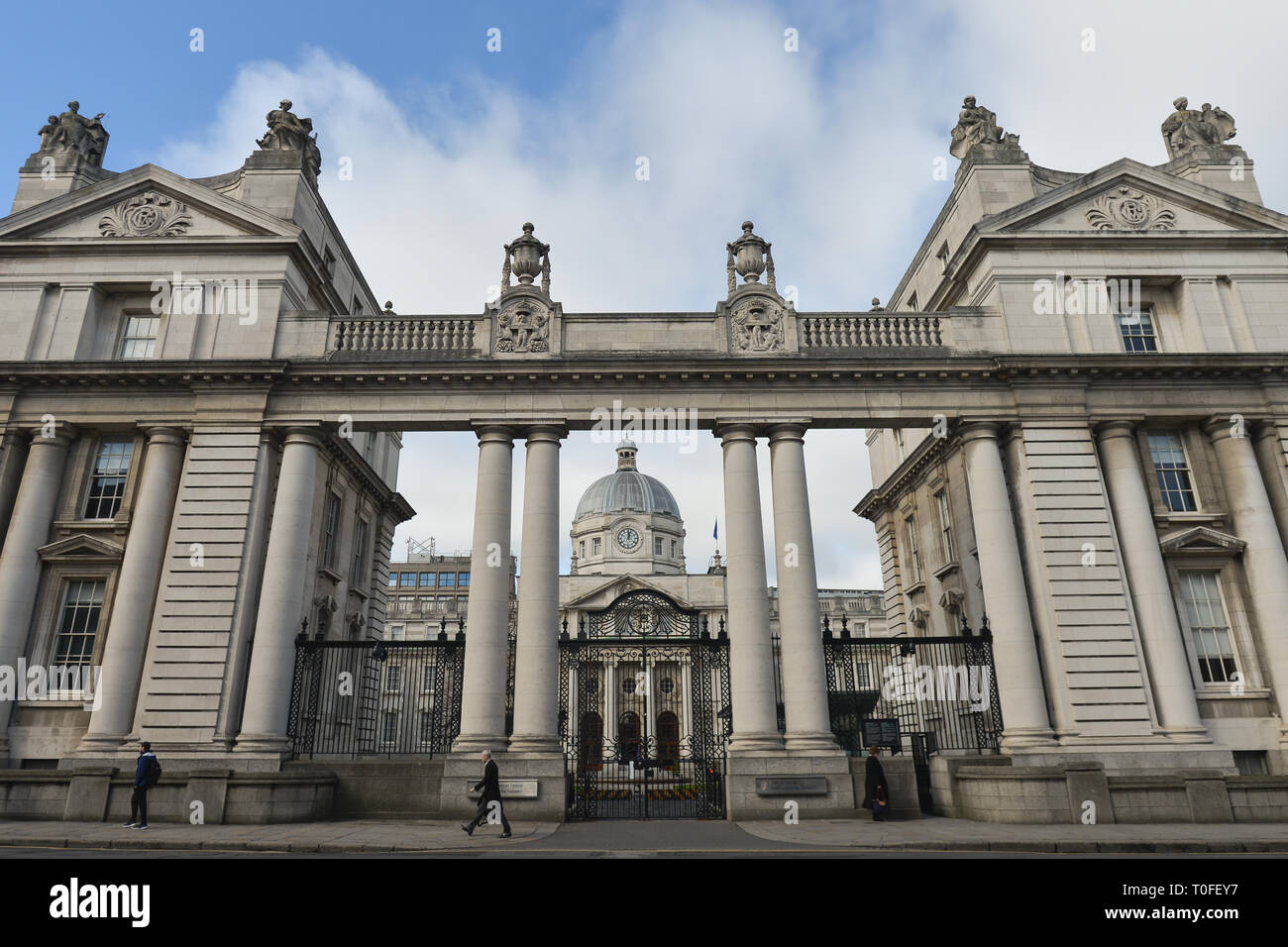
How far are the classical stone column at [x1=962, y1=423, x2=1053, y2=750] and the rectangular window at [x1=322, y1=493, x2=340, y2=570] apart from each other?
19.7 meters

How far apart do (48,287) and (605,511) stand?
7187cm

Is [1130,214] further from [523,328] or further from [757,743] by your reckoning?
[757,743]

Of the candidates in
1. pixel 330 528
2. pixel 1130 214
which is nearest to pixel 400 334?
pixel 330 528

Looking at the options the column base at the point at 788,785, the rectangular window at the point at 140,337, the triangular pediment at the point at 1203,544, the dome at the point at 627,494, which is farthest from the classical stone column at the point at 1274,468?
the dome at the point at 627,494

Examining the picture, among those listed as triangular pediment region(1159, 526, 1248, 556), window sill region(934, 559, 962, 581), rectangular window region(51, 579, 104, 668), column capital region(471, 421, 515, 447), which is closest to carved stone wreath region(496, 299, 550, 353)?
column capital region(471, 421, 515, 447)

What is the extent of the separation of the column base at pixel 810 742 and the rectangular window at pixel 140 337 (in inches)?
820

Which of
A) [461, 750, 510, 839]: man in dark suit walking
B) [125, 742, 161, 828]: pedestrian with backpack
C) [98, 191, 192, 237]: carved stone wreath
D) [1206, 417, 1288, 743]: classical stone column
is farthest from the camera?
[98, 191, 192, 237]: carved stone wreath

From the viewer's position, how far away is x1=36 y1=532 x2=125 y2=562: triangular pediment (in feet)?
70.2

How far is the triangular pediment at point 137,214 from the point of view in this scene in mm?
23766

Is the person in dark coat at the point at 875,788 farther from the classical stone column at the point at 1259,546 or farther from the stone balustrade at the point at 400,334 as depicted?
the stone balustrade at the point at 400,334

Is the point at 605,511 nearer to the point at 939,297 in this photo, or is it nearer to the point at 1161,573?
the point at 939,297

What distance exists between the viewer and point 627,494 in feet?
310

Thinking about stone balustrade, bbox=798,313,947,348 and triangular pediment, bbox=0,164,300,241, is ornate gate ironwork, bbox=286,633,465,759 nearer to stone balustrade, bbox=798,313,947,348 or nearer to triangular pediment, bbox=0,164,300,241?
triangular pediment, bbox=0,164,300,241

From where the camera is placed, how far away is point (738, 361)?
72.5 ft
